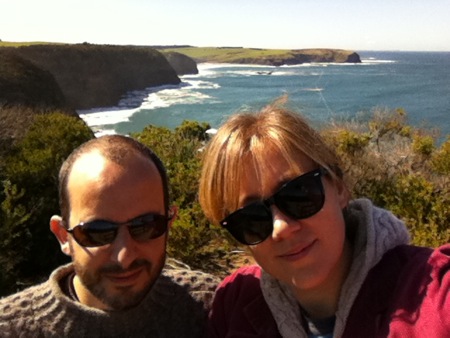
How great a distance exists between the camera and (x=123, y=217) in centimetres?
191

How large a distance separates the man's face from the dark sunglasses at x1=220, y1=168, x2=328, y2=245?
0.39 m

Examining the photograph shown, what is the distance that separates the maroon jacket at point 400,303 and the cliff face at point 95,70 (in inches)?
1929

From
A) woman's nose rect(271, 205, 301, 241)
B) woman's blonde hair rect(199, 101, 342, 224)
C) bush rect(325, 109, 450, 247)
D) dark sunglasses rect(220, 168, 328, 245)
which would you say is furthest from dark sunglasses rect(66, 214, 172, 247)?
bush rect(325, 109, 450, 247)

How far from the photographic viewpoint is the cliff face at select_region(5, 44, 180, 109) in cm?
5817

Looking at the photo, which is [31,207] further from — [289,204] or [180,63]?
[180,63]

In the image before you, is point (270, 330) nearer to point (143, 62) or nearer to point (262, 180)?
point (262, 180)

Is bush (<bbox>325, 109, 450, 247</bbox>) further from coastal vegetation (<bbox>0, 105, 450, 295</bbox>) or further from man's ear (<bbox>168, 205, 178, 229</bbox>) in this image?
man's ear (<bbox>168, 205, 178, 229</bbox>)

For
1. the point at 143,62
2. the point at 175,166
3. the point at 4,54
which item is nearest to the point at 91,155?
the point at 175,166

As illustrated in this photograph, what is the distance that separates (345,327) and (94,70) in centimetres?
6744

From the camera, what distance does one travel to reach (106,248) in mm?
1919

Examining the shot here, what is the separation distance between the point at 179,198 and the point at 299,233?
5251mm

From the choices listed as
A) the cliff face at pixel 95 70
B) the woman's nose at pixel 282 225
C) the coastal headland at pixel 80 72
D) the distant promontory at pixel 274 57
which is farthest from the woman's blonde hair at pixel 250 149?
the distant promontory at pixel 274 57

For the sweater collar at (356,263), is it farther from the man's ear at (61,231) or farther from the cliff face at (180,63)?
the cliff face at (180,63)

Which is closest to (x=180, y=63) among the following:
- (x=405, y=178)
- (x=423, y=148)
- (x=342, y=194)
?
(x=423, y=148)
